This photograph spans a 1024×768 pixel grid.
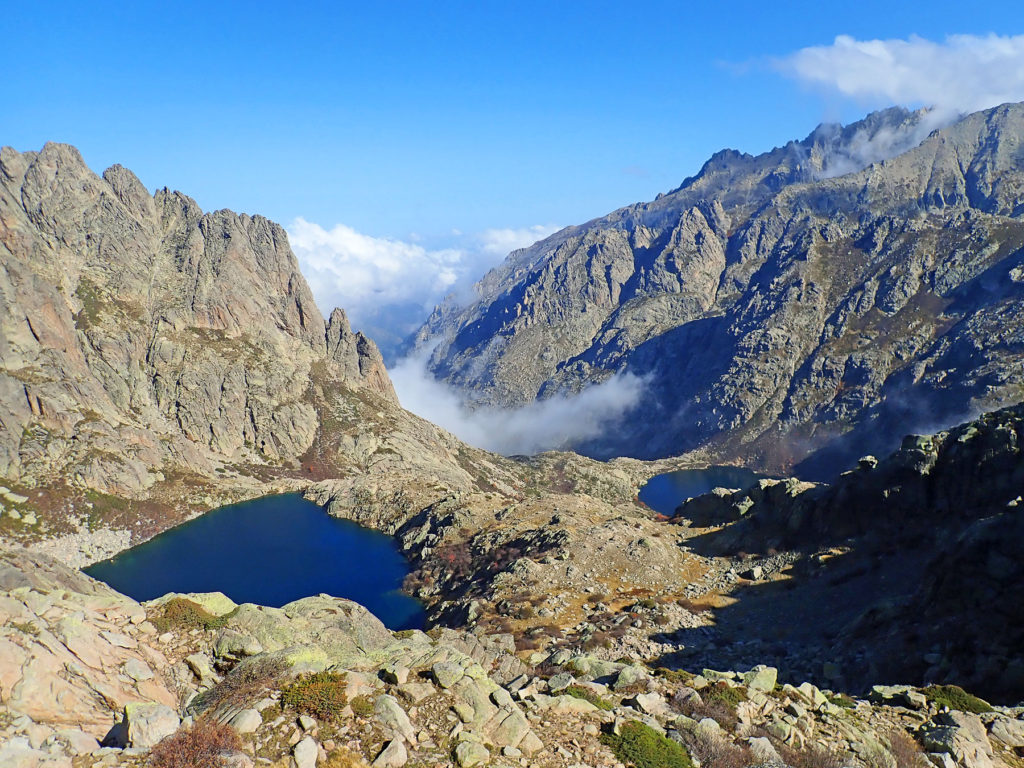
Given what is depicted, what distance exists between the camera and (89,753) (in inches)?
651

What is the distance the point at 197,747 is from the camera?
16.9 m

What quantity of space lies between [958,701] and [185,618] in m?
36.4

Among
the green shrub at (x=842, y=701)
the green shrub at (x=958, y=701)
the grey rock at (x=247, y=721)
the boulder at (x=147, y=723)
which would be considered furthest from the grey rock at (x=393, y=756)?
the green shrub at (x=958, y=701)

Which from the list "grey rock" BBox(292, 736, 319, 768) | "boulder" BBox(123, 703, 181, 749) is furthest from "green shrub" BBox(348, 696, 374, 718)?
"boulder" BBox(123, 703, 181, 749)

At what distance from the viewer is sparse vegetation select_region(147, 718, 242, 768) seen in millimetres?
16359

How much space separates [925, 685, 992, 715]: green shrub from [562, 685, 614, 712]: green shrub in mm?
16231

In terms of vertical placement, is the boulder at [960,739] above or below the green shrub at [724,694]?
above

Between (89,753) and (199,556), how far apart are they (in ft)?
530

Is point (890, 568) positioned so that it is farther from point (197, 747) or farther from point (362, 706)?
point (197, 747)

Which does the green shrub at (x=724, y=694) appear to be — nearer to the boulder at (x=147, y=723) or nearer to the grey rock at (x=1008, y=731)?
the grey rock at (x=1008, y=731)

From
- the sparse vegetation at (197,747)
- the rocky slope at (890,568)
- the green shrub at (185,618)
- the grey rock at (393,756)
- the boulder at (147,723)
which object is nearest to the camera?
the sparse vegetation at (197,747)

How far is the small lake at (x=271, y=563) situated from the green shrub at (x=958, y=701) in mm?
78095

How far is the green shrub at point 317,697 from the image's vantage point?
63.2ft

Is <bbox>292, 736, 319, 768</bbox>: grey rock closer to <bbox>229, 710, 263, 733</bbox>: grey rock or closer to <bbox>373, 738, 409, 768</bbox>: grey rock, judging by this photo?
<bbox>229, 710, 263, 733</bbox>: grey rock
